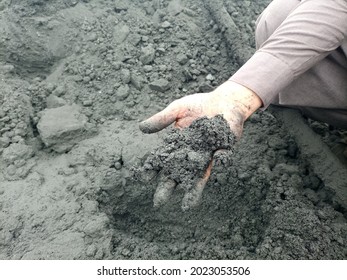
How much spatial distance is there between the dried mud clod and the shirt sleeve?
0.65 ft

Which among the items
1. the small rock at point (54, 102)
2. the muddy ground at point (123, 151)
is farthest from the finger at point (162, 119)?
the small rock at point (54, 102)

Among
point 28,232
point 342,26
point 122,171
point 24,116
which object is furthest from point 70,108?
point 342,26

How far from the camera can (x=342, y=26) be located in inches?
51.8

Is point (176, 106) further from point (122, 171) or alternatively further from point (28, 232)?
point (28, 232)

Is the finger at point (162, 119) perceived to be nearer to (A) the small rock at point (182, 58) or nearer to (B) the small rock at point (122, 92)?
(B) the small rock at point (122, 92)

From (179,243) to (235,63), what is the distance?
1174 millimetres

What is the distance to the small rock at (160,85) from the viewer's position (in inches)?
81.8

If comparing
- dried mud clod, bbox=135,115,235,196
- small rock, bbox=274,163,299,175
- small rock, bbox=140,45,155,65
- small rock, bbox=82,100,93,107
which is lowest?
small rock, bbox=274,163,299,175

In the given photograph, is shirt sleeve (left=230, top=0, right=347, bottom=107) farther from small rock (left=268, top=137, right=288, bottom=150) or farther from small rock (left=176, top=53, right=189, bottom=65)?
small rock (left=176, top=53, right=189, bottom=65)

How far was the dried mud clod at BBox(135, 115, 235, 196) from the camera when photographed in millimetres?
1242

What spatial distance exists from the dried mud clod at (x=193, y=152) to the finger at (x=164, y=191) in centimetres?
2

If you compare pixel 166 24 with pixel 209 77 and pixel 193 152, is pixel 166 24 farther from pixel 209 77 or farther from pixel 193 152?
pixel 193 152

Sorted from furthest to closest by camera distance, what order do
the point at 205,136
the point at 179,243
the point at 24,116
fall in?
the point at 24,116 → the point at 179,243 → the point at 205,136

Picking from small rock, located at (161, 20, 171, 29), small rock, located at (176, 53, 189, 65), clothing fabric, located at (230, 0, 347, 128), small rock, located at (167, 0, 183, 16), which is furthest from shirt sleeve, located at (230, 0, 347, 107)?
small rock, located at (167, 0, 183, 16)
